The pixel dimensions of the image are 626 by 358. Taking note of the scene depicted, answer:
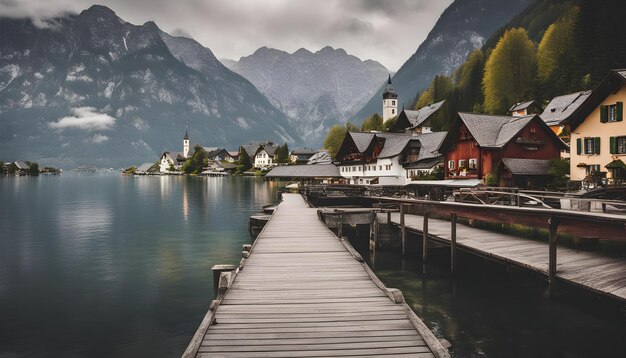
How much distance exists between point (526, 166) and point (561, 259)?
2769cm

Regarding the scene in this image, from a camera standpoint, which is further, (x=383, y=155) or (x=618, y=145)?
(x=383, y=155)

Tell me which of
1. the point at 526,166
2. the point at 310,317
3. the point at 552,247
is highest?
the point at 526,166

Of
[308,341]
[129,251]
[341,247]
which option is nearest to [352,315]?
[308,341]

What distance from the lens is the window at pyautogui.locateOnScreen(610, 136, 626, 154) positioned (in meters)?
36.8

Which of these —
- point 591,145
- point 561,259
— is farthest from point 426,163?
point 561,259

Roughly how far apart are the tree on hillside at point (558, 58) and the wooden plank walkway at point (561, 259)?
68.5 m

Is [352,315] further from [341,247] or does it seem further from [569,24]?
[569,24]

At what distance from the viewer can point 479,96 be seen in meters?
107

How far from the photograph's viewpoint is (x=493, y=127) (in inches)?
Result: 2080

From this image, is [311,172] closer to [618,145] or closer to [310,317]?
[618,145]

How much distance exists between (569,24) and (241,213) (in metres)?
85.8

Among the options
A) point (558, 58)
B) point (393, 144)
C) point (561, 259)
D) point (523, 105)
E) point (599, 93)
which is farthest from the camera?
point (558, 58)

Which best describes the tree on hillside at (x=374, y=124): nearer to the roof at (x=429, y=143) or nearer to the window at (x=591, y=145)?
the roof at (x=429, y=143)

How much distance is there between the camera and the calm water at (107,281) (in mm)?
15477
